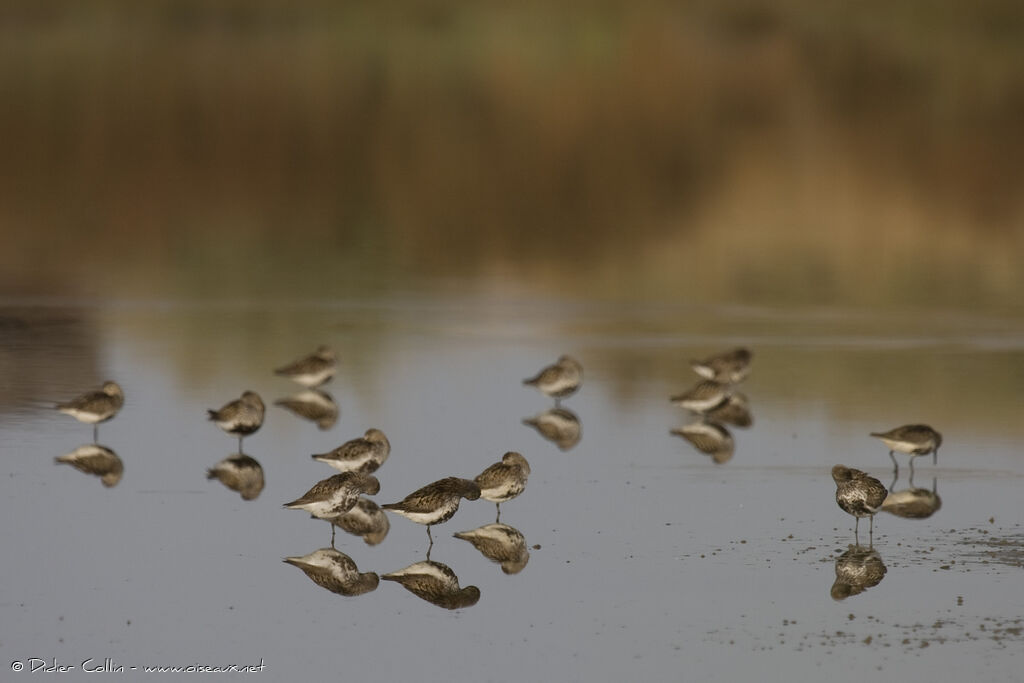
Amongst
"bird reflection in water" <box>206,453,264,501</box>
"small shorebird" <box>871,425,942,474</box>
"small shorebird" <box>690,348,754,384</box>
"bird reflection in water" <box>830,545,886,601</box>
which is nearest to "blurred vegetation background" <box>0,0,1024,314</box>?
"small shorebird" <box>690,348,754,384</box>

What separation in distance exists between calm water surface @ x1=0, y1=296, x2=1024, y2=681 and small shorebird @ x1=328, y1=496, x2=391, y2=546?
0.13 m

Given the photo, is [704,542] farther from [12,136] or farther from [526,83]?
[526,83]

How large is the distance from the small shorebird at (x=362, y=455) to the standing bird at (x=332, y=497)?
4.18 feet

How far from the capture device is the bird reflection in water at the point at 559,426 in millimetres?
17280

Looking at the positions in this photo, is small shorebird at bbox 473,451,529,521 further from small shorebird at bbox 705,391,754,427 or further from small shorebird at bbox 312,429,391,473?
small shorebird at bbox 705,391,754,427

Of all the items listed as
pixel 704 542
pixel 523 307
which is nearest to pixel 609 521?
pixel 704 542

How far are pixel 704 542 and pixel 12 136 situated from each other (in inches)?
1983

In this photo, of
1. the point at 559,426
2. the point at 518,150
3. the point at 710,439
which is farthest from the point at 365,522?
the point at 518,150

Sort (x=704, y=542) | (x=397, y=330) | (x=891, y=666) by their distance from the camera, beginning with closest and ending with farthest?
(x=891, y=666), (x=704, y=542), (x=397, y=330)

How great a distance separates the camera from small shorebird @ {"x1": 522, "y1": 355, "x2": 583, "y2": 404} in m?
19.2

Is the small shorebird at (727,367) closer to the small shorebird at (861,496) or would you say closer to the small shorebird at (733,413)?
the small shorebird at (733,413)

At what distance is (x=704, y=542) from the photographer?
12945mm

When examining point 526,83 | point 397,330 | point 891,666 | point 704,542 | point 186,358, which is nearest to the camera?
point 891,666

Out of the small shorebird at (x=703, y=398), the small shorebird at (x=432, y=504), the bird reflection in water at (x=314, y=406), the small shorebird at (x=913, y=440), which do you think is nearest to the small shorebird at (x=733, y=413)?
the small shorebird at (x=703, y=398)
